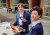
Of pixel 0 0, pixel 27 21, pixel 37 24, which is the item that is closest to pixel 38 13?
pixel 37 24

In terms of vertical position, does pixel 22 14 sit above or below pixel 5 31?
above

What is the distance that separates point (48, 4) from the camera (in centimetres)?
1512

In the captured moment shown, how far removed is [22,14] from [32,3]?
15225 mm

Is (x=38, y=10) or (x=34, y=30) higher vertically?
(x=38, y=10)

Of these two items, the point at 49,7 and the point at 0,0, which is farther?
the point at 0,0

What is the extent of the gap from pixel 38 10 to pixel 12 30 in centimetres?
101

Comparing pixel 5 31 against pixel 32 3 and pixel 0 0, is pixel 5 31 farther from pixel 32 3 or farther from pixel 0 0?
pixel 0 0

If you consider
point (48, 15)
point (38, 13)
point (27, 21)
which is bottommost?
point (48, 15)

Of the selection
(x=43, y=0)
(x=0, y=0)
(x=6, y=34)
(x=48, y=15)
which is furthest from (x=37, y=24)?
(x=0, y=0)

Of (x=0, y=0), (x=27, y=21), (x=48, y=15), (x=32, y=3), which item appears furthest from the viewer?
(x=0, y=0)

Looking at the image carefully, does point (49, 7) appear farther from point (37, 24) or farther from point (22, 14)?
point (37, 24)

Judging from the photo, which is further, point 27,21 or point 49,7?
point 49,7

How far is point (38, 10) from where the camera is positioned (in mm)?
2449

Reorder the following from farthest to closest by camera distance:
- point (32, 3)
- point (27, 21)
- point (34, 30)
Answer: point (32, 3) < point (27, 21) < point (34, 30)
